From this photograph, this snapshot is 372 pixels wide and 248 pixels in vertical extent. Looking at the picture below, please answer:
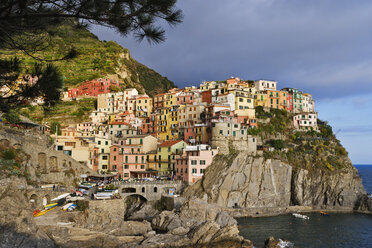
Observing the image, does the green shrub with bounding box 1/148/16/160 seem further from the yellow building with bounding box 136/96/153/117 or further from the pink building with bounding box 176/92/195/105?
the pink building with bounding box 176/92/195/105

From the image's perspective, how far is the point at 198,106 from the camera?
67375 millimetres

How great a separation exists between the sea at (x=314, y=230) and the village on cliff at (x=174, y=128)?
13204 mm

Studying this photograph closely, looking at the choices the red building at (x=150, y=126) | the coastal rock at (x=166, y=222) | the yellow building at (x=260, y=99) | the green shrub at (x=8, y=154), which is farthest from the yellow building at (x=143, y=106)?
the coastal rock at (x=166, y=222)

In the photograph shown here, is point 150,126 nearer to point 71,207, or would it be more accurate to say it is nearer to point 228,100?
point 228,100

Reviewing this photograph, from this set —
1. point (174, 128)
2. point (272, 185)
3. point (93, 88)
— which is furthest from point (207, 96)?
point (93, 88)

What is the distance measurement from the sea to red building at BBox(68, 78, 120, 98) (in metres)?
54.5

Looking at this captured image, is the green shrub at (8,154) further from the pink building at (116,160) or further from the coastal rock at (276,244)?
the coastal rock at (276,244)

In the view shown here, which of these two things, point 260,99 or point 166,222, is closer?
point 166,222

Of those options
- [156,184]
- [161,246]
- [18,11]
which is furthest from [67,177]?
[18,11]

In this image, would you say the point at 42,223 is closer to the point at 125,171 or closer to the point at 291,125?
the point at 125,171

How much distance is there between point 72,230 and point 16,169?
1471cm

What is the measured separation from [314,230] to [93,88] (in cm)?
6530

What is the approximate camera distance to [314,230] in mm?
45469

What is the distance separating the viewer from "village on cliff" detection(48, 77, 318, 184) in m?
58.5
